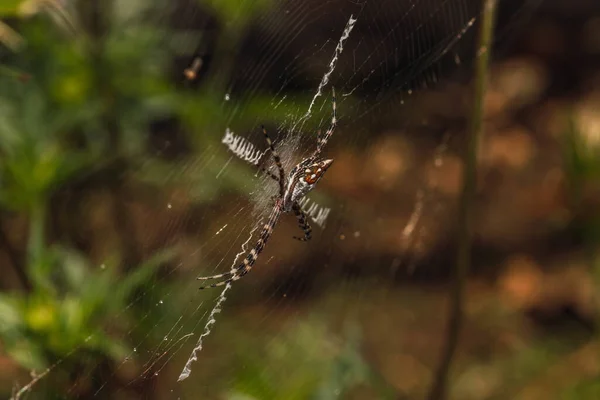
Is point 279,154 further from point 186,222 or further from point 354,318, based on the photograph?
point 354,318

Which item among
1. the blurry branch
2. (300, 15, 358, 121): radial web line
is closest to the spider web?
(300, 15, 358, 121): radial web line

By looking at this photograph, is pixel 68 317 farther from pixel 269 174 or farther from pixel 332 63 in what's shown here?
pixel 332 63

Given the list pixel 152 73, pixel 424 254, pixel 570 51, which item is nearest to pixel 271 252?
pixel 152 73

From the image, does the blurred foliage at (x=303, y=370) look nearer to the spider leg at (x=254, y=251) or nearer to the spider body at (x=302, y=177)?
the spider leg at (x=254, y=251)

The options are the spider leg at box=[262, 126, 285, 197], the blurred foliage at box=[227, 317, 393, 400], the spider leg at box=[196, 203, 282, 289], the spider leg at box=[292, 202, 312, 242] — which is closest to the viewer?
the spider leg at box=[262, 126, 285, 197]

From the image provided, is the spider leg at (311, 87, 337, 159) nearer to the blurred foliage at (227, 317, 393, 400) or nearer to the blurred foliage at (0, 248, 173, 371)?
the blurred foliage at (0, 248, 173, 371)

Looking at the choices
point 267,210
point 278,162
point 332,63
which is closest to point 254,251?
point 267,210
